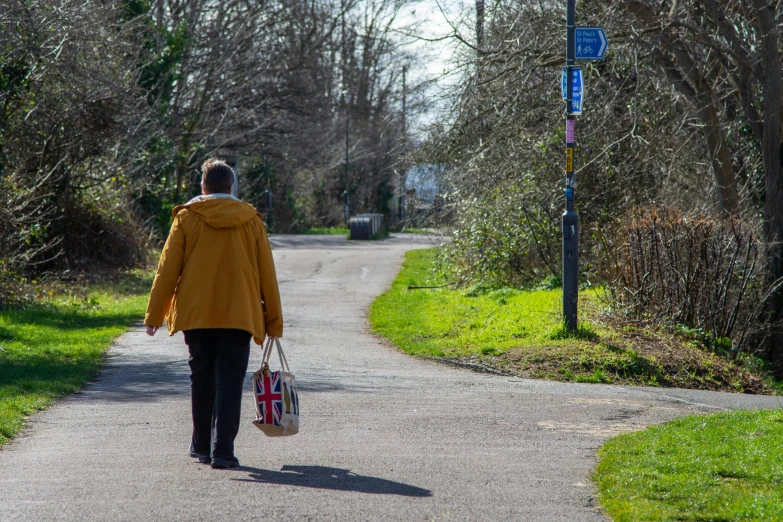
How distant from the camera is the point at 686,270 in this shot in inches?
486

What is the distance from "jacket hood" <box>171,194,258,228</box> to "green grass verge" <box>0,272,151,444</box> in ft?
7.31

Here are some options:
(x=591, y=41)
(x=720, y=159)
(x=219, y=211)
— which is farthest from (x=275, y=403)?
(x=720, y=159)

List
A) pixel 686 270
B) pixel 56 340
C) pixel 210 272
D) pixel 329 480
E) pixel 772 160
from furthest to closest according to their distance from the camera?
1. pixel 772 160
2. pixel 686 270
3. pixel 56 340
4. pixel 210 272
5. pixel 329 480

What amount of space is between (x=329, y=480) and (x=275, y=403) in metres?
0.61

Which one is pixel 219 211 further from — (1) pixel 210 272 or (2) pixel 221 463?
(2) pixel 221 463

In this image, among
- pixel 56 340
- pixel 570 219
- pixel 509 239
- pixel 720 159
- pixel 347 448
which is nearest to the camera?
pixel 347 448

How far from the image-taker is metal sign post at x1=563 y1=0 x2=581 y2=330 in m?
11.2

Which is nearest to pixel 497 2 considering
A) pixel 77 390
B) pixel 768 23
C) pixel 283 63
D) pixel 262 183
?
pixel 768 23

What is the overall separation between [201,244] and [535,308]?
9018mm

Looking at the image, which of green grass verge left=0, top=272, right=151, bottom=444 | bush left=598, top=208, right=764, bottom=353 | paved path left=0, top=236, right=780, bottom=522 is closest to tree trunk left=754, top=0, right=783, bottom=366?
bush left=598, top=208, right=764, bottom=353

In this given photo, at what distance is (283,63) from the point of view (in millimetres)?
36500

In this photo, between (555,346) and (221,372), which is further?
(555,346)

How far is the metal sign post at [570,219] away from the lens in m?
11.2

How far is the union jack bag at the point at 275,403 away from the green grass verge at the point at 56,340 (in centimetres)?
191
